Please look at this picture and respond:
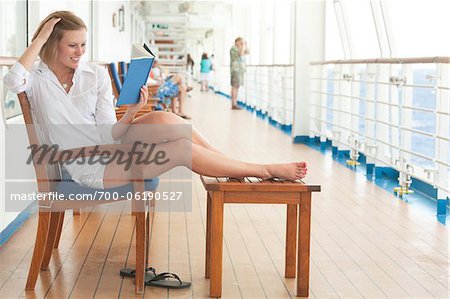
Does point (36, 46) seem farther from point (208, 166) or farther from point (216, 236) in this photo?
point (216, 236)

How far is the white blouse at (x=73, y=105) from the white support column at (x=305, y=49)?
4780 millimetres

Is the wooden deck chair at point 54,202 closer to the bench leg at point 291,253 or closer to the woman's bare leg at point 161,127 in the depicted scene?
the woman's bare leg at point 161,127

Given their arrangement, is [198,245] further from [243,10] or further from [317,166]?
[243,10]

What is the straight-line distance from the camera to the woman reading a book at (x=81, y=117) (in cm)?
256

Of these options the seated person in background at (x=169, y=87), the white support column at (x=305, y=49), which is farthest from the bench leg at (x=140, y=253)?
the seated person in background at (x=169, y=87)

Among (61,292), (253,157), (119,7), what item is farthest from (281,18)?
(61,292)

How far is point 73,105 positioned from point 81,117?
5 centimetres

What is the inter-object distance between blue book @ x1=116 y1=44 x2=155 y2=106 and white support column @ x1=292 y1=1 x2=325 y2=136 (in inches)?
193

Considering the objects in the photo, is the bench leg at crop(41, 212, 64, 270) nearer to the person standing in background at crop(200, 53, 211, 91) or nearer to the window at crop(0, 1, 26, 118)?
the window at crop(0, 1, 26, 118)

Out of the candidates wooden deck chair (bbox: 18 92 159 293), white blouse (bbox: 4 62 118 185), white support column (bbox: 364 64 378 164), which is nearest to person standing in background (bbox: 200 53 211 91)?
white support column (bbox: 364 64 378 164)

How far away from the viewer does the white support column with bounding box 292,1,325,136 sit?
24.0ft

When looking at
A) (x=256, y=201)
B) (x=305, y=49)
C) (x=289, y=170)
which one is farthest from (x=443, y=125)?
(x=305, y=49)

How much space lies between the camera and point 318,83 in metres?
7.43

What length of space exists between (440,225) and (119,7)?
716 centimetres
